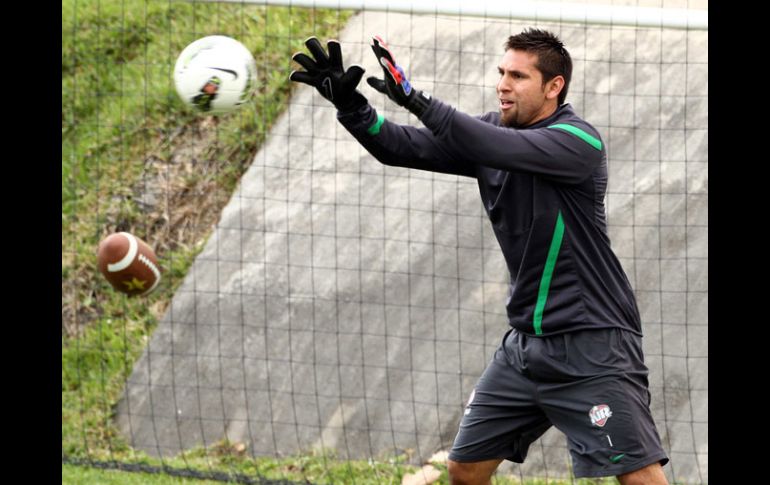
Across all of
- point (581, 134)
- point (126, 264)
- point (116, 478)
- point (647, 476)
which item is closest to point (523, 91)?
point (581, 134)

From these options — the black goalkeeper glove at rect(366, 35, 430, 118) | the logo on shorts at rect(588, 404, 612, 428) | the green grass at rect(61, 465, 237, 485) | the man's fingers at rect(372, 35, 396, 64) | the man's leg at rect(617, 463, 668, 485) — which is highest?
the man's fingers at rect(372, 35, 396, 64)

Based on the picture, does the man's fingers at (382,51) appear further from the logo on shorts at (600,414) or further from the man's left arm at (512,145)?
the logo on shorts at (600,414)

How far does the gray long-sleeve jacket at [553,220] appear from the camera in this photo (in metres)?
4.68

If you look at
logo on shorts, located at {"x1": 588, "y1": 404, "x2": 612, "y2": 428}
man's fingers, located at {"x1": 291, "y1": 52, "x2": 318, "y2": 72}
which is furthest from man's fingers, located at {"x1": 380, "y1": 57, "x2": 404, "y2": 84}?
logo on shorts, located at {"x1": 588, "y1": 404, "x2": 612, "y2": 428}

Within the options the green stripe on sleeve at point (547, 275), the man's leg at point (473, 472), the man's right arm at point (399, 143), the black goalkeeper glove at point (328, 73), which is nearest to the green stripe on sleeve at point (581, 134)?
the green stripe on sleeve at point (547, 275)

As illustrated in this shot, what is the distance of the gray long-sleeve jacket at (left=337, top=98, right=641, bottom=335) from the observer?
4.68m

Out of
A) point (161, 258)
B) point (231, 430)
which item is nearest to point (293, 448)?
point (231, 430)

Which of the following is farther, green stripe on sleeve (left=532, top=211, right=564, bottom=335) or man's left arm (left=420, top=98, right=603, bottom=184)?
green stripe on sleeve (left=532, top=211, right=564, bottom=335)

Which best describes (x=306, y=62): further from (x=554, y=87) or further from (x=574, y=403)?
(x=574, y=403)

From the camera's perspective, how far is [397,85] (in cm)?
461

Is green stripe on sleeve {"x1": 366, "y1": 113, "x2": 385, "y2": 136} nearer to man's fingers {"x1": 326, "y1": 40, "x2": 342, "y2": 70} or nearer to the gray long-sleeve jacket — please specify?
man's fingers {"x1": 326, "y1": 40, "x2": 342, "y2": 70}

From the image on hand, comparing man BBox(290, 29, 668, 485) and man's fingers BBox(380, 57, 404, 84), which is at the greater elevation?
man's fingers BBox(380, 57, 404, 84)

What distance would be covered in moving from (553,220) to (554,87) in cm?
65

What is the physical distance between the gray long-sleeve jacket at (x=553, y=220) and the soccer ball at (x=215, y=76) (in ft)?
4.09
